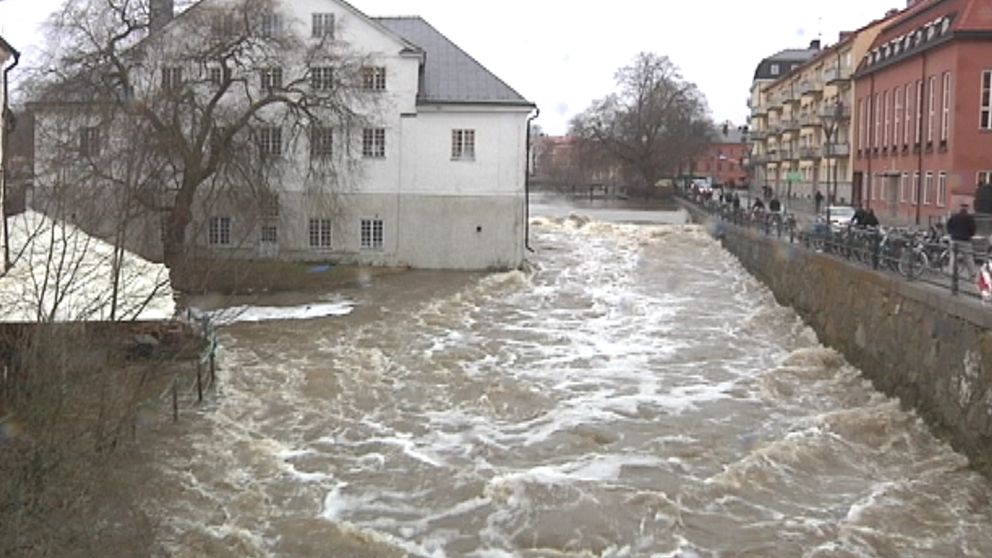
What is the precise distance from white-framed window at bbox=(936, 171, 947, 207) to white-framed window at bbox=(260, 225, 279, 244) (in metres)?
24.6

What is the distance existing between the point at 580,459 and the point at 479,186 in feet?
76.6

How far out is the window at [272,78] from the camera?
104 ft

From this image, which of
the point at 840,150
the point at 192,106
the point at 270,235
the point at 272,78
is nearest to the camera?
the point at 192,106

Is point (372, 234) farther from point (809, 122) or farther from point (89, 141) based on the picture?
point (809, 122)

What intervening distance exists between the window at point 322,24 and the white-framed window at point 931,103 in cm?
2356

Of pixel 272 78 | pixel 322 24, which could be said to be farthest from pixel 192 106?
pixel 322 24

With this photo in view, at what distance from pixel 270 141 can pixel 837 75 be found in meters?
42.3

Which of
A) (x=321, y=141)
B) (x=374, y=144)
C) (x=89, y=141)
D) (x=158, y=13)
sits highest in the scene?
(x=158, y=13)

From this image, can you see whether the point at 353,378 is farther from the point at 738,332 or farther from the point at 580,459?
the point at 738,332

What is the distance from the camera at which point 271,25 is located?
32656 millimetres

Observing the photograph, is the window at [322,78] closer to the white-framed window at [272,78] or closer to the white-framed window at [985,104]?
the white-framed window at [272,78]

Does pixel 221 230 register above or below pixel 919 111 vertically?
below

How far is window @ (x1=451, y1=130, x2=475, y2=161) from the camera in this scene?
1423 inches

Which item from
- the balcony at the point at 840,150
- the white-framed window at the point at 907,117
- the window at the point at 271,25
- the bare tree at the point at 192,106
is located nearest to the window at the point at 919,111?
the white-framed window at the point at 907,117
